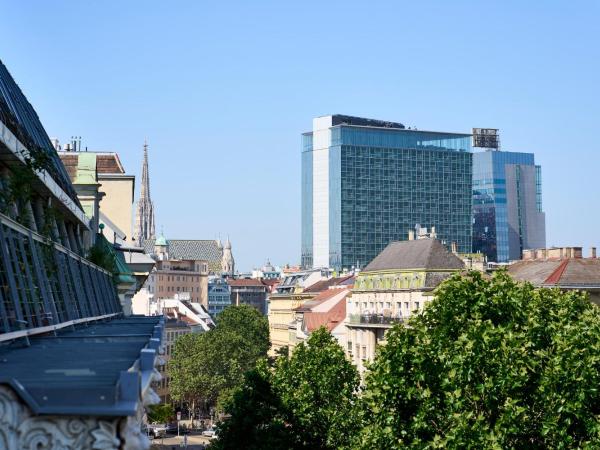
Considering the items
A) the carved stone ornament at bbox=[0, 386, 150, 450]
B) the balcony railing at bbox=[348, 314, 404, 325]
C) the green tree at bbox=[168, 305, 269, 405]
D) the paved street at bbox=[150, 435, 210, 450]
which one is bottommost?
the paved street at bbox=[150, 435, 210, 450]

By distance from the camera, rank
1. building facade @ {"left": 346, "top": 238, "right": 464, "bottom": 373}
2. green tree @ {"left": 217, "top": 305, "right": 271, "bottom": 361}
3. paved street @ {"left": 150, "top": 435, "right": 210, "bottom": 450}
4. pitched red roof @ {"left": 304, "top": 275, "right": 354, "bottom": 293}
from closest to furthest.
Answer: building facade @ {"left": 346, "top": 238, "right": 464, "bottom": 373}, paved street @ {"left": 150, "top": 435, "right": 210, "bottom": 450}, green tree @ {"left": 217, "top": 305, "right": 271, "bottom": 361}, pitched red roof @ {"left": 304, "top": 275, "right": 354, "bottom": 293}

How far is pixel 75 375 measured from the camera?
855 cm

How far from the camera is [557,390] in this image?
36.3 m

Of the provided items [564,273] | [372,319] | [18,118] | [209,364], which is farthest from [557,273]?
[209,364]

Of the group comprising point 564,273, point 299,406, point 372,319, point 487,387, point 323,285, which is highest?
point 323,285

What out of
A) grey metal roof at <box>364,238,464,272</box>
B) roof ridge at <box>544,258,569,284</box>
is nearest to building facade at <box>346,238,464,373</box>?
grey metal roof at <box>364,238,464,272</box>

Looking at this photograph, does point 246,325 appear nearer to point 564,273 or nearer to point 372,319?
point 372,319

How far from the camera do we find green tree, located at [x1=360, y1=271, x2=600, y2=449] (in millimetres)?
35344

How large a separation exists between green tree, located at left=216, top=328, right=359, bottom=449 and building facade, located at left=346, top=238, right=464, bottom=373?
105 feet

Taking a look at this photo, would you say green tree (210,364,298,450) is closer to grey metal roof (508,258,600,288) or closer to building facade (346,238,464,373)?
grey metal roof (508,258,600,288)

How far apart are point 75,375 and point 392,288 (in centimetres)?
9885

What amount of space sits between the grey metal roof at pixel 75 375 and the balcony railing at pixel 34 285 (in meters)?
0.34

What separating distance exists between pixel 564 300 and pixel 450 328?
8.62 meters

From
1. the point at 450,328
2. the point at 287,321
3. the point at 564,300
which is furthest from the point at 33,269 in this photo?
the point at 287,321
